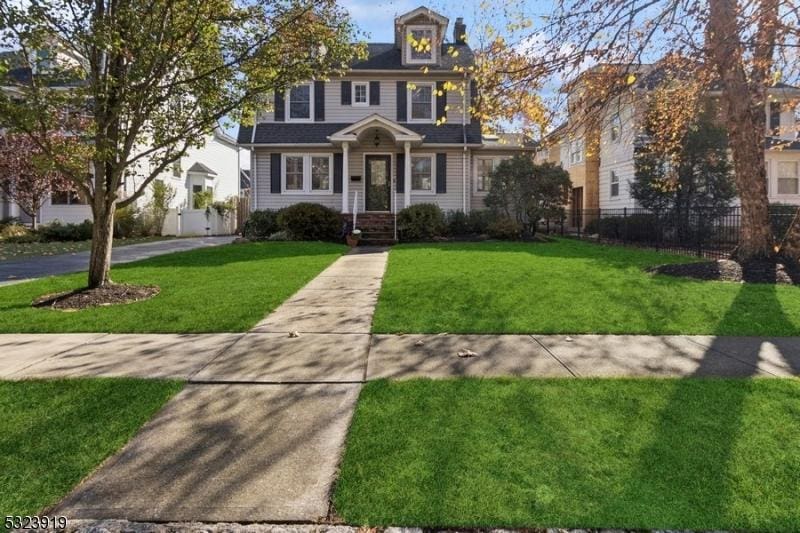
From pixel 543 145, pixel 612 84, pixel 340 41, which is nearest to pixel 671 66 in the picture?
pixel 612 84

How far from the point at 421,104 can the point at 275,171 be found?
6.57 meters

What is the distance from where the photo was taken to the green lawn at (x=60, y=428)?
2.76 metres

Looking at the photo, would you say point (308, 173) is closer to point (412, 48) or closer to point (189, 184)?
point (412, 48)

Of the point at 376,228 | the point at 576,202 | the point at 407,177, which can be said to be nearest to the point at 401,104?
the point at 407,177

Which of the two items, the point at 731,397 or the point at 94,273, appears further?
the point at 94,273

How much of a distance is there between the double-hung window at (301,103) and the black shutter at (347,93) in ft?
4.33

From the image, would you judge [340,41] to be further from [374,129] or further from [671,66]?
[374,129]

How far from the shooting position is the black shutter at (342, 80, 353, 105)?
20750 millimetres

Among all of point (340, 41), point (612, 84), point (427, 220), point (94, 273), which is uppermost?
point (340, 41)

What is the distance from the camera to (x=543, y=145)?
10922 mm

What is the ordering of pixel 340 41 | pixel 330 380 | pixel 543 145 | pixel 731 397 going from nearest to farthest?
pixel 731 397, pixel 330 380, pixel 340 41, pixel 543 145

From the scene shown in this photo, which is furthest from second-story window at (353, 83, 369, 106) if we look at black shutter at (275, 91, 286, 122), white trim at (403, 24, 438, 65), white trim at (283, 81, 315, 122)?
black shutter at (275, 91, 286, 122)

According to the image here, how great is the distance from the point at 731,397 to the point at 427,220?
15.1 metres

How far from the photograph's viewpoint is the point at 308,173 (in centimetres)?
2045
